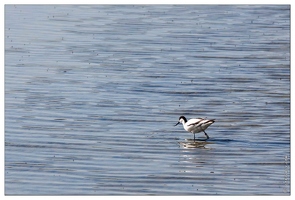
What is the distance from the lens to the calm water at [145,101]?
14969 millimetres

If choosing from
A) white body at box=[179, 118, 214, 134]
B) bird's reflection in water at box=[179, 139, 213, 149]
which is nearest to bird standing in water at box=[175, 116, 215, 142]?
white body at box=[179, 118, 214, 134]

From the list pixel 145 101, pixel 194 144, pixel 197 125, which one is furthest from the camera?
pixel 145 101

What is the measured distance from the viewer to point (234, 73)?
22.4 metres

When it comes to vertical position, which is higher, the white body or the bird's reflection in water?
the white body

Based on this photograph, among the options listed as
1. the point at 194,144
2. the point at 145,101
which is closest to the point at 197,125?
the point at 194,144

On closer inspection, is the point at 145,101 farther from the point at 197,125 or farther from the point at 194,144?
the point at 194,144

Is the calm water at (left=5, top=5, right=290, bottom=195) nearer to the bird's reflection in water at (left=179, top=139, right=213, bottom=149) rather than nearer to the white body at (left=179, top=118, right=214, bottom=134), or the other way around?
the bird's reflection in water at (left=179, top=139, right=213, bottom=149)

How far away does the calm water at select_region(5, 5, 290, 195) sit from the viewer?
1497 cm

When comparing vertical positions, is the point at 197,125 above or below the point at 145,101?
below

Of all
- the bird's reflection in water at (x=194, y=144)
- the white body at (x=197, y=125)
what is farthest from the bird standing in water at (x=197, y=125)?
the bird's reflection in water at (x=194, y=144)

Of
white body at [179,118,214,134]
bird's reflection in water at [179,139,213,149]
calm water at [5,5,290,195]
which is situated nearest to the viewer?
calm water at [5,5,290,195]

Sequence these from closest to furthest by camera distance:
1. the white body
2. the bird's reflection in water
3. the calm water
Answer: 1. the calm water
2. the bird's reflection in water
3. the white body

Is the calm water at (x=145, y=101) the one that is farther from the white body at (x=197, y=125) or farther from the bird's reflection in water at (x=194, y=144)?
the white body at (x=197, y=125)

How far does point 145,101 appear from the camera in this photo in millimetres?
20359
